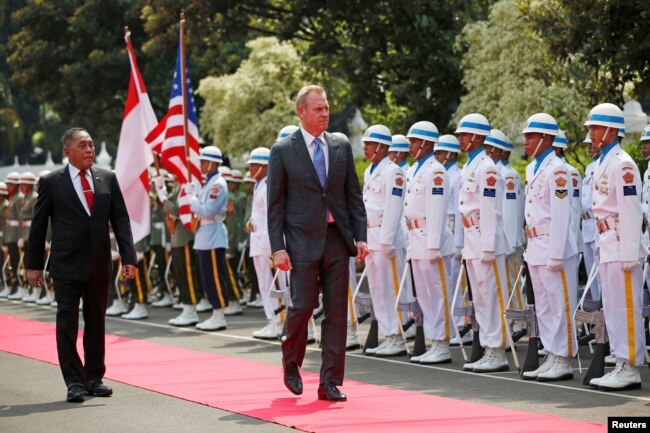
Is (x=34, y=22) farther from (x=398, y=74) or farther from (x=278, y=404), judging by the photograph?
(x=278, y=404)

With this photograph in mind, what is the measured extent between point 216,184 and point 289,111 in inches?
597

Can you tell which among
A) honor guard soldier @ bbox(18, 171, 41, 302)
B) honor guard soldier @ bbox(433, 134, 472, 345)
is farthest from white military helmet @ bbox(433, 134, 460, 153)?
honor guard soldier @ bbox(18, 171, 41, 302)

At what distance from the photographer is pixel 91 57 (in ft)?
130

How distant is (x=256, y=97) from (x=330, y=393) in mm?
23367

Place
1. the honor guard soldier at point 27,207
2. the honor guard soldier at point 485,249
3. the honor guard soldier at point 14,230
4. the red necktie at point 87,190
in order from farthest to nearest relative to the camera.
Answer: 1. the honor guard soldier at point 14,230
2. the honor guard soldier at point 27,207
3. the honor guard soldier at point 485,249
4. the red necktie at point 87,190

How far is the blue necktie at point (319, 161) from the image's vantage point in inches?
433

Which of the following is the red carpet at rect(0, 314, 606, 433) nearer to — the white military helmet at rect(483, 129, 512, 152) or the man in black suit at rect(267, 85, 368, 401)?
the man in black suit at rect(267, 85, 368, 401)

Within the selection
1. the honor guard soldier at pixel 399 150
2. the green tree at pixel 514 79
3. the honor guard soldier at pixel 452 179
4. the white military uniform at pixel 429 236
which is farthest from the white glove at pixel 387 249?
the green tree at pixel 514 79

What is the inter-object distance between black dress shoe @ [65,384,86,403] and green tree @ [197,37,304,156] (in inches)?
867

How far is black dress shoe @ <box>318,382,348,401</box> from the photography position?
427 inches

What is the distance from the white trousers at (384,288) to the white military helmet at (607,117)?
384 cm

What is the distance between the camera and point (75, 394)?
37.0 feet

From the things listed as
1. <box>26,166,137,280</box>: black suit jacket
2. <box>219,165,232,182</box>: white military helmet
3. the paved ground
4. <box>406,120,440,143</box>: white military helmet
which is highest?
<box>406,120,440,143</box>: white military helmet

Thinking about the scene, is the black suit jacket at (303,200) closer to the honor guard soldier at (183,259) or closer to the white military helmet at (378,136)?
the white military helmet at (378,136)
